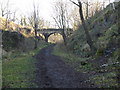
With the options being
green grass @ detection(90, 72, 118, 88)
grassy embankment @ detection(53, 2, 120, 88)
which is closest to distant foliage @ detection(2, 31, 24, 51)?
grassy embankment @ detection(53, 2, 120, 88)

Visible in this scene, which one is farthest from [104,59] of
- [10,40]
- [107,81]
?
[10,40]

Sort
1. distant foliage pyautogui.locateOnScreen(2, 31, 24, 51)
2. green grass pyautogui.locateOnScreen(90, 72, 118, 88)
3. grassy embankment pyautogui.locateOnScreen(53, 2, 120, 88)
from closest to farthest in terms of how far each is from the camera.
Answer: green grass pyautogui.locateOnScreen(90, 72, 118, 88) < grassy embankment pyautogui.locateOnScreen(53, 2, 120, 88) < distant foliage pyautogui.locateOnScreen(2, 31, 24, 51)

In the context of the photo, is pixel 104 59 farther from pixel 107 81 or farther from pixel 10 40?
pixel 10 40

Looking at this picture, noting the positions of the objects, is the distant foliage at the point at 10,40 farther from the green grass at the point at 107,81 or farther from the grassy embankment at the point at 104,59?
the green grass at the point at 107,81

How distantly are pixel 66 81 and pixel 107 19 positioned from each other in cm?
1809

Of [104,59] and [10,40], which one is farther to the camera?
[10,40]

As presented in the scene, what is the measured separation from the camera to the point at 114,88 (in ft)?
30.3

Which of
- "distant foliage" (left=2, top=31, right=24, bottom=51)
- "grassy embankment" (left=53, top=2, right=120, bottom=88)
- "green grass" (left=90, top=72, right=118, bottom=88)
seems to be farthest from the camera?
"distant foliage" (left=2, top=31, right=24, bottom=51)

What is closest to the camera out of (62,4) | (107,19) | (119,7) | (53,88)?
(53,88)

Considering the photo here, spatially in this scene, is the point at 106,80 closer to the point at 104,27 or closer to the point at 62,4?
the point at 104,27

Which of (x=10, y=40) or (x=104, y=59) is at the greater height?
(x=10, y=40)

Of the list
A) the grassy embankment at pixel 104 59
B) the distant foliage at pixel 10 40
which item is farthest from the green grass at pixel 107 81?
the distant foliage at pixel 10 40

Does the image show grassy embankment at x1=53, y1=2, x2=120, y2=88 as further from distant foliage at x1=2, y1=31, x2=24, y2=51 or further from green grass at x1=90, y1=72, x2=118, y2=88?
distant foliage at x1=2, y1=31, x2=24, y2=51

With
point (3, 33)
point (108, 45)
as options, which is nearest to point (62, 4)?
point (3, 33)
